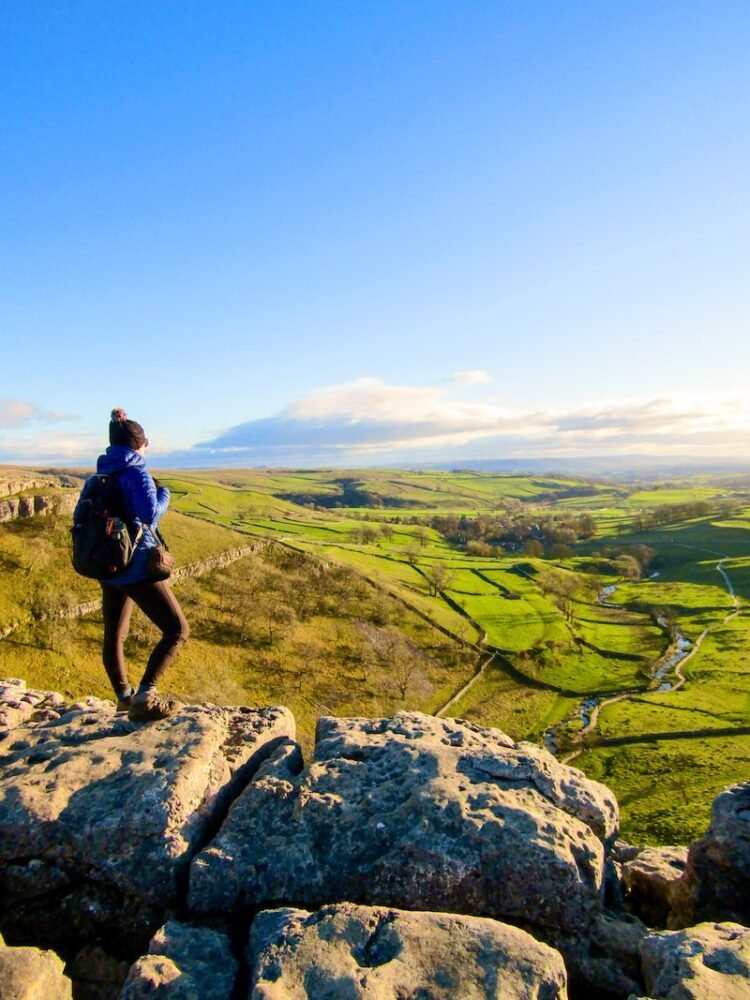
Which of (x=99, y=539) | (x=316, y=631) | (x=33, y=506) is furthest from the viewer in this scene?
(x=316, y=631)

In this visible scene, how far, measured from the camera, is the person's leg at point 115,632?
9883mm

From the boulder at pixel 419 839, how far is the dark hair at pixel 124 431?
603 cm

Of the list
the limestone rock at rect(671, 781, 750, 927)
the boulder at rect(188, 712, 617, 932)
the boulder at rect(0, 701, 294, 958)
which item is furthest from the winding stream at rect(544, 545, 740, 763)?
the boulder at rect(0, 701, 294, 958)

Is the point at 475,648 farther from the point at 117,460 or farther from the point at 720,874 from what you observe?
the point at 117,460

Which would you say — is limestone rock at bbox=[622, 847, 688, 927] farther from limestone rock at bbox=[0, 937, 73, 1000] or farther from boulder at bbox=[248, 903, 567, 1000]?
limestone rock at bbox=[0, 937, 73, 1000]

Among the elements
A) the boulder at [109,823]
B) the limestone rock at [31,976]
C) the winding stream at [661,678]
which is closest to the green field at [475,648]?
the winding stream at [661,678]

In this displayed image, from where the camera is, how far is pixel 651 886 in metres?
9.10

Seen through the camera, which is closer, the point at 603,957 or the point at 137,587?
the point at 603,957

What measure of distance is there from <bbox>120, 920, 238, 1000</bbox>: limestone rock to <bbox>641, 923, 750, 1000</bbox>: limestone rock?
4.63 meters

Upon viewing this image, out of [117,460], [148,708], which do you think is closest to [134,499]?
[117,460]

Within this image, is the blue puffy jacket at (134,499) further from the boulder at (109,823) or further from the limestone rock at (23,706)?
the limestone rock at (23,706)

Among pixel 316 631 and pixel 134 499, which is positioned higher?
pixel 134 499

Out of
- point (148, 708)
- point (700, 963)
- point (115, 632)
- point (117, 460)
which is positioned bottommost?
point (700, 963)

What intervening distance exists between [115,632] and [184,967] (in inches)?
223
